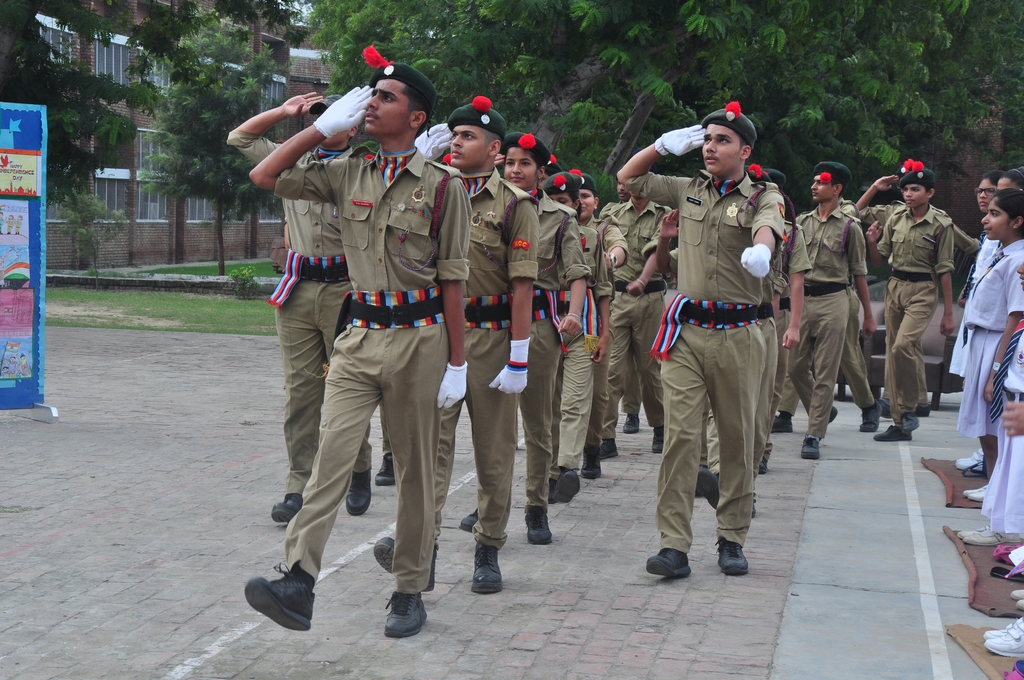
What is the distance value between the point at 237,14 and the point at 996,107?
2452cm

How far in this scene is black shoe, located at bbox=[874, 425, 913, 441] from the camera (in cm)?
1074

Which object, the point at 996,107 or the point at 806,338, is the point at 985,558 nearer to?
the point at 806,338

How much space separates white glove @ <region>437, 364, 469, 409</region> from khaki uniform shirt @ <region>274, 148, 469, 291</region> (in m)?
0.37

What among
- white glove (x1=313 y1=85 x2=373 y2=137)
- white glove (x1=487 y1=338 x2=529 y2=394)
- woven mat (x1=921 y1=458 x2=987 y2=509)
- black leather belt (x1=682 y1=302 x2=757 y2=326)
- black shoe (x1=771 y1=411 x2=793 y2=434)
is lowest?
black shoe (x1=771 y1=411 x2=793 y2=434)

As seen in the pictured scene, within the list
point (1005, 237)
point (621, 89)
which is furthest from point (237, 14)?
point (1005, 237)

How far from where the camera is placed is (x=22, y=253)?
386 inches

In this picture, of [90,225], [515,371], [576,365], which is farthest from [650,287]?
[90,225]

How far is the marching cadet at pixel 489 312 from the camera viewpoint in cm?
556

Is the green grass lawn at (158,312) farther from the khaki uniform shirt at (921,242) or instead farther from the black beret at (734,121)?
the black beret at (734,121)

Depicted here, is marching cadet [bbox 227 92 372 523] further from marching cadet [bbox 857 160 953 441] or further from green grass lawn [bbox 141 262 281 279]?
green grass lawn [bbox 141 262 281 279]

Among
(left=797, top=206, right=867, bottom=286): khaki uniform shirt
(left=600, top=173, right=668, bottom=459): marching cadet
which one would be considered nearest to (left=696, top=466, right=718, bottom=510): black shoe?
(left=600, top=173, right=668, bottom=459): marching cadet

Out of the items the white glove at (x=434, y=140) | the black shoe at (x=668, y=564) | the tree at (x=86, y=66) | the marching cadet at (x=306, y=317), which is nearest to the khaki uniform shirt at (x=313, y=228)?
the marching cadet at (x=306, y=317)

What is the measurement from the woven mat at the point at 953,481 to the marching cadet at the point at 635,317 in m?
2.22

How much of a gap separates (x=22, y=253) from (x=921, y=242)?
27.1ft
